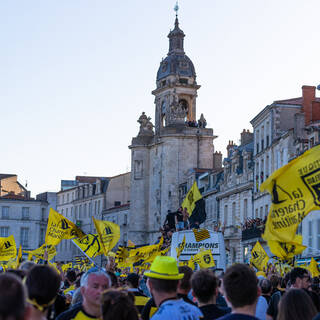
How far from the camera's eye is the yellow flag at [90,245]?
19.8 meters

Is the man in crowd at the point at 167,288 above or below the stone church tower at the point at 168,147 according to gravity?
below

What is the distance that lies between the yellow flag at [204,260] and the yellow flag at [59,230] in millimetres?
4311

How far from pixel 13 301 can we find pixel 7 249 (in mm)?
18555

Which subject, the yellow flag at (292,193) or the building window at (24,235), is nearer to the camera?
the yellow flag at (292,193)

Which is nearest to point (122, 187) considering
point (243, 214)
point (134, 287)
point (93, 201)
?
point (93, 201)

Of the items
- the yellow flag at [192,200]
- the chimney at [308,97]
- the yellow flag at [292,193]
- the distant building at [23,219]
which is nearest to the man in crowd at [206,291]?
the yellow flag at [292,193]

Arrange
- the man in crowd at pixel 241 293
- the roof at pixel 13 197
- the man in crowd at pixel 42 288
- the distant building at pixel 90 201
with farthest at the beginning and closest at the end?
1. the roof at pixel 13 197
2. the distant building at pixel 90 201
3. the man in crowd at pixel 241 293
4. the man in crowd at pixel 42 288

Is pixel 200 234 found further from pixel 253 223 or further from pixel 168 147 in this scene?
pixel 168 147

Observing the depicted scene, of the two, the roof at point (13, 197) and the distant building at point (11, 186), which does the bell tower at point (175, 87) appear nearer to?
the roof at point (13, 197)

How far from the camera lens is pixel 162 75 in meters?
82.6

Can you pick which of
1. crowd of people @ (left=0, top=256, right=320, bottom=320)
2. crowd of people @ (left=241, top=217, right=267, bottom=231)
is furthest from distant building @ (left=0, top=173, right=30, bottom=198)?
crowd of people @ (left=0, top=256, right=320, bottom=320)

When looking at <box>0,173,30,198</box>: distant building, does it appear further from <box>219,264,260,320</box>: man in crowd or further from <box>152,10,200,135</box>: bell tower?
<box>219,264,260,320</box>: man in crowd

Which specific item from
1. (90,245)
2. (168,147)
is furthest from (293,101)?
(90,245)

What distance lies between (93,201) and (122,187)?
4759mm
